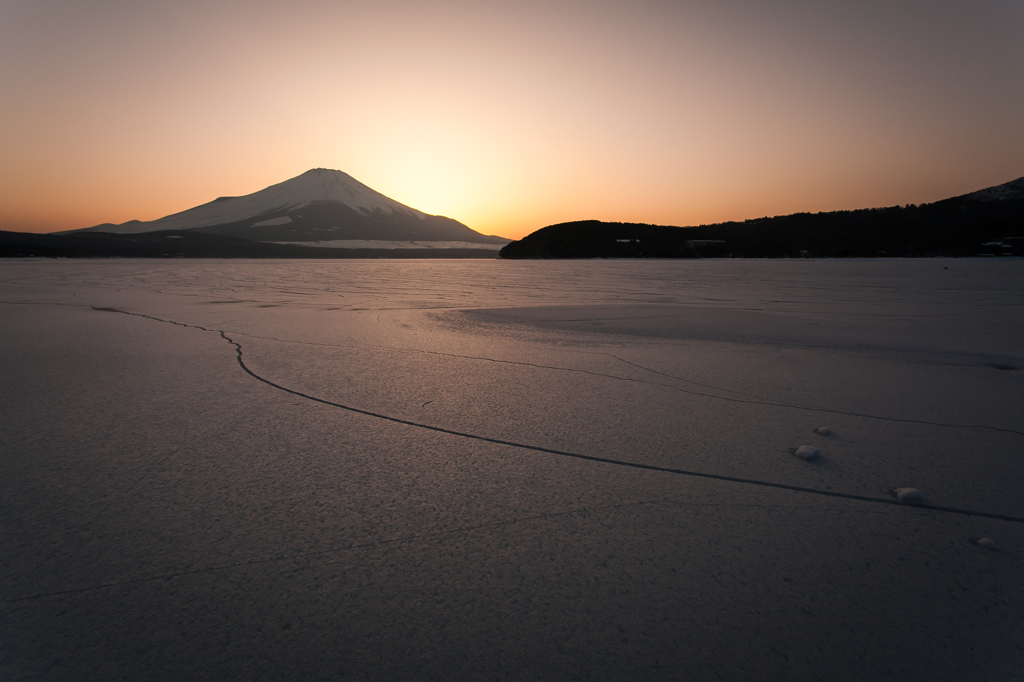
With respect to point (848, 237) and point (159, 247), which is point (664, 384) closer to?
point (848, 237)

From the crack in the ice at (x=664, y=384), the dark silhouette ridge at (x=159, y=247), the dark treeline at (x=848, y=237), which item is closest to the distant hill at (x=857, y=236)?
the dark treeline at (x=848, y=237)

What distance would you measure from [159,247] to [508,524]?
433 feet

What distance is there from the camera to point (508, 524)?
1630 mm

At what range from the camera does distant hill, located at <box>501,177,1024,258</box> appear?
69.9m

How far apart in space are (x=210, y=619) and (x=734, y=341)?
4.92 meters

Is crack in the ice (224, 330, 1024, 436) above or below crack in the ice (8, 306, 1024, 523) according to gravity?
above

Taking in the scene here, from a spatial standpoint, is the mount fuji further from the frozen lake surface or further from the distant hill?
the frozen lake surface

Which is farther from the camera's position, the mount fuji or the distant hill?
the mount fuji

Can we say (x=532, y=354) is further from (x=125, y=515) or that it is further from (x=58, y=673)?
(x=58, y=673)

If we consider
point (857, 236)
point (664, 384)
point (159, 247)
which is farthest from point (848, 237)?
point (159, 247)

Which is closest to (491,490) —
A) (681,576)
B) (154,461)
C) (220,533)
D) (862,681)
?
(681,576)

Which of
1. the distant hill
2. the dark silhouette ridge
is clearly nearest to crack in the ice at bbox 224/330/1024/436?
the distant hill

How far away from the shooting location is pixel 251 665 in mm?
1089

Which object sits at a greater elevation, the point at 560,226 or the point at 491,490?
the point at 560,226
